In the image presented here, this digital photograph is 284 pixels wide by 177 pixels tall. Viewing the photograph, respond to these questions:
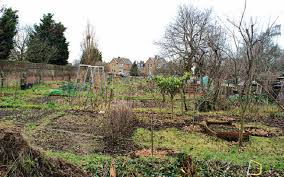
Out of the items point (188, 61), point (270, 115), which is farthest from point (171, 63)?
point (270, 115)

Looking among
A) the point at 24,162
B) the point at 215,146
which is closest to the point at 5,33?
the point at 215,146

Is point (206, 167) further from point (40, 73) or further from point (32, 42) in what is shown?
point (32, 42)

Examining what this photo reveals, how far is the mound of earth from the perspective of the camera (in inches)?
150

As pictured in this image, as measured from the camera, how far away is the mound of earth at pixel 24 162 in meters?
3.82

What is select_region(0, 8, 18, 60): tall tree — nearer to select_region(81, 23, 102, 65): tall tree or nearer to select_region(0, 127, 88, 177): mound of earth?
→ select_region(81, 23, 102, 65): tall tree

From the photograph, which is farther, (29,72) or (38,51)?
(38,51)

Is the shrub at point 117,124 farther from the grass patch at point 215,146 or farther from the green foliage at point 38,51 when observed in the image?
the green foliage at point 38,51

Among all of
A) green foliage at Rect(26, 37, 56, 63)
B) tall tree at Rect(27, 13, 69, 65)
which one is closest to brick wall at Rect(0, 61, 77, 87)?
green foliage at Rect(26, 37, 56, 63)

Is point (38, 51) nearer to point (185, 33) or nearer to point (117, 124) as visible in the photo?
point (185, 33)

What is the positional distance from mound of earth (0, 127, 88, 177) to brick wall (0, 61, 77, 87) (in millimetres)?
16916

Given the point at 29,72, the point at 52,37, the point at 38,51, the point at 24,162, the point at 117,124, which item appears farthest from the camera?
the point at 52,37

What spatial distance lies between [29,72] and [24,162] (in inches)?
838

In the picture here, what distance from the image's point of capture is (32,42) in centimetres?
3164

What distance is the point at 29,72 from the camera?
2359cm
